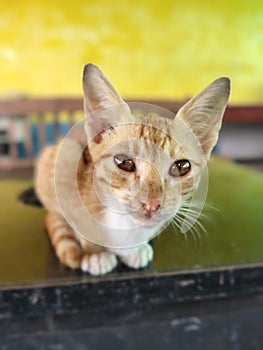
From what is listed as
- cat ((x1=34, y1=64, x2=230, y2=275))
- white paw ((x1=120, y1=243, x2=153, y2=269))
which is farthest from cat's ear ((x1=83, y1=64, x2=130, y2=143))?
white paw ((x1=120, y1=243, x2=153, y2=269))

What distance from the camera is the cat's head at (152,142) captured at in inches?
7.8

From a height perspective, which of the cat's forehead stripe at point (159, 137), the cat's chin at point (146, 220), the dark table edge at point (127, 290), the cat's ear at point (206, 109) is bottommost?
the dark table edge at point (127, 290)

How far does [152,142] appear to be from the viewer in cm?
20

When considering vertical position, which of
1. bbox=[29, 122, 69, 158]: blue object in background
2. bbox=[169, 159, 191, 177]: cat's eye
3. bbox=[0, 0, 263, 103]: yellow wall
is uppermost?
bbox=[0, 0, 263, 103]: yellow wall

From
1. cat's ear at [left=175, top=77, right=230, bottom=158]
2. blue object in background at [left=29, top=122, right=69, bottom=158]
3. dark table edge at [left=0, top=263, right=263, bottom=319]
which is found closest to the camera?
cat's ear at [left=175, top=77, right=230, bottom=158]

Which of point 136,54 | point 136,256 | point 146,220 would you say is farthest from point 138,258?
point 136,54

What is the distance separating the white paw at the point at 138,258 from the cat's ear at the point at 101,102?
8.0 inches

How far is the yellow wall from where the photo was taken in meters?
0.26

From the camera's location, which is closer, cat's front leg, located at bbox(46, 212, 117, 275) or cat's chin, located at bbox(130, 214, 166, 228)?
cat's chin, located at bbox(130, 214, 166, 228)

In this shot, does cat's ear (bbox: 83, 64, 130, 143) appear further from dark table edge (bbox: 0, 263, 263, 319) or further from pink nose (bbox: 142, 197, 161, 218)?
dark table edge (bbox: 0, 263, 263, 319)

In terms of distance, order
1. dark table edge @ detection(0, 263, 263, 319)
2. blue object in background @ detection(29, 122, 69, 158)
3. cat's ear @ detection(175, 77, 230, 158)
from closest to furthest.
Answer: cat's ear @ detection(175, 77, 230, 158), dark table edge @ detection(0, 263, 263, 319), blue object in background @ detection(29, 122, 69, 158)

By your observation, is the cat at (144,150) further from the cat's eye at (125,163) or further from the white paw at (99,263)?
the white paw at (99,263)

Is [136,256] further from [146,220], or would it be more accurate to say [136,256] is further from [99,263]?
[146,220]

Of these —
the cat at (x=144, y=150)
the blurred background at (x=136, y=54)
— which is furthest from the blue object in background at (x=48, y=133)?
the cat at (x=144, y=150)
